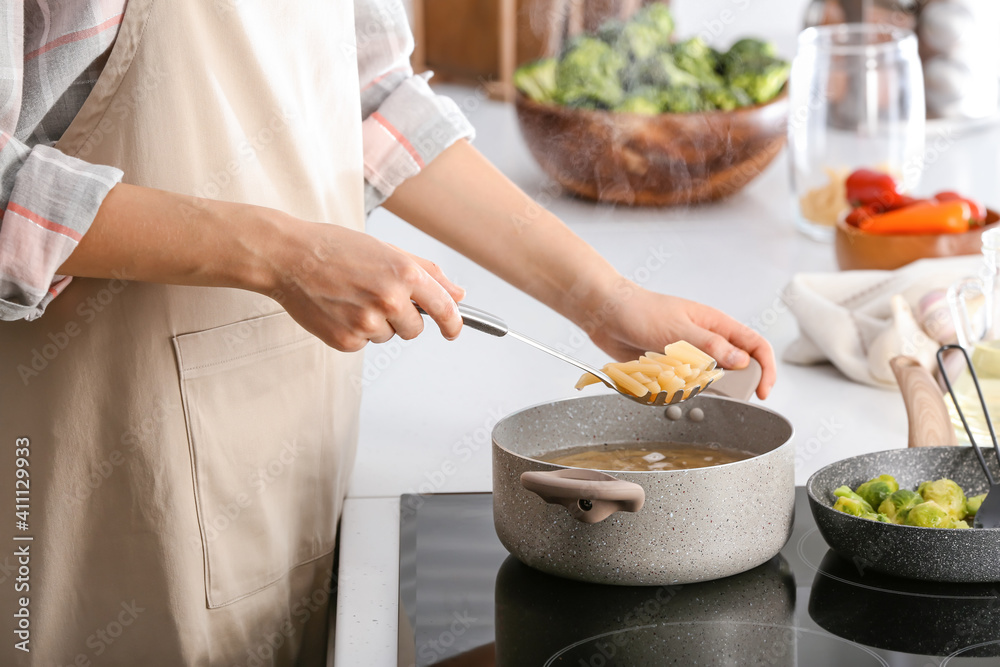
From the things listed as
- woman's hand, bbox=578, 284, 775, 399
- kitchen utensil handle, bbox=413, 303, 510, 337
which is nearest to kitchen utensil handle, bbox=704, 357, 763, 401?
woman's hand, bbox=578, 284, 775, 399

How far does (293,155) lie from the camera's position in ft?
2.69

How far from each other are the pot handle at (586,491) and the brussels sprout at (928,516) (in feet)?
0.66

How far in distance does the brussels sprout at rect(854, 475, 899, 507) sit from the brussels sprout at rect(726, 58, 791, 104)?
1183mm

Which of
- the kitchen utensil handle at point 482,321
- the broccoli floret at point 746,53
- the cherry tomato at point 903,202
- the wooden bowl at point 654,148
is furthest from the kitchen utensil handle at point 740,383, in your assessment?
the broccoli floret at point 746,53

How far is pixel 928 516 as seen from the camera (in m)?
0.70

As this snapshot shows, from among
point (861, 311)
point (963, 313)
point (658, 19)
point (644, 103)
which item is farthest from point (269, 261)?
point (658, 19)

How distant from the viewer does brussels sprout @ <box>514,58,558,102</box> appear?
1895 millimetres

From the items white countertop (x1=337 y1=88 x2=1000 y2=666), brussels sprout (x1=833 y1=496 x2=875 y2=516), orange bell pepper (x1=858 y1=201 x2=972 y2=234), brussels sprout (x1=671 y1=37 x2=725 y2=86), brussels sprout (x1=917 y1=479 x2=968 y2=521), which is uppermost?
brussels sprout (x1=671 y1=37 x2=725 y2=86)

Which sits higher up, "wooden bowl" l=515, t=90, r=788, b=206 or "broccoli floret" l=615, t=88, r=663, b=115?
"broccoli floret" l=615, t=88, r=663, b=115

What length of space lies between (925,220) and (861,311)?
0.23 meters

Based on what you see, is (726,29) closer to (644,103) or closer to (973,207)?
(644,103)

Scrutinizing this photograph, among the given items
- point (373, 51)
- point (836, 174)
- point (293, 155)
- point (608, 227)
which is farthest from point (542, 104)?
point (293, 155)

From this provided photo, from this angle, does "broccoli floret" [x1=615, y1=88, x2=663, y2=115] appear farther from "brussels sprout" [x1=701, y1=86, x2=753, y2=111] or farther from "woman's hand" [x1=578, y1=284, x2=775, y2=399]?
"woman's hand" [x1=578, y1=284, x2=775, y2=399]

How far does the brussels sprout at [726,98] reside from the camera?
1797 mm
